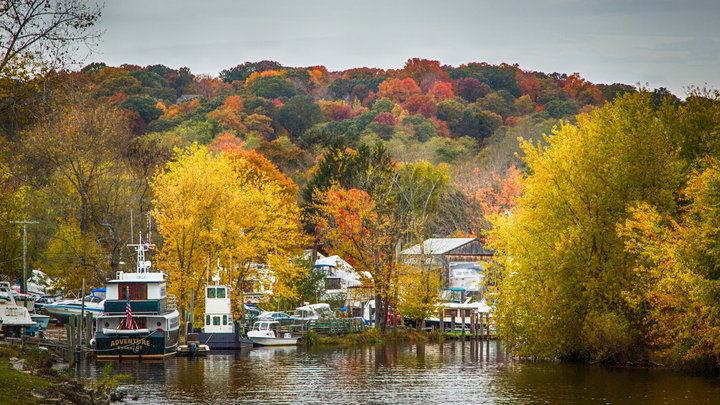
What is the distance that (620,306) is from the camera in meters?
43.5

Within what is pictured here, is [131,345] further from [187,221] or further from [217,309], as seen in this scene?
[187,221]

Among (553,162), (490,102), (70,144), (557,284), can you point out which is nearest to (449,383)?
(557,284)

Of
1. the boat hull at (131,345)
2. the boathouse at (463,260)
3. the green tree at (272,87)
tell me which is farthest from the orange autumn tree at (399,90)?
the boat hull at (131,345)

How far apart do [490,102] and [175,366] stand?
138652mm

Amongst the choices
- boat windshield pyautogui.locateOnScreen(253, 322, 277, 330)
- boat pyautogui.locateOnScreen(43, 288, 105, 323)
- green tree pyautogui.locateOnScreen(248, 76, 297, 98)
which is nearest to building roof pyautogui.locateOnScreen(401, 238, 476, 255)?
boat windshield pyautogui.locateOnScreen(253, 322, 277, 330)

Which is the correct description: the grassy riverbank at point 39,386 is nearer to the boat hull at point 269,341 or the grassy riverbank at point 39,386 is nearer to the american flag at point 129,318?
the american flag at point 129,318

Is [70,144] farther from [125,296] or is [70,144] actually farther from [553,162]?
[553,162]

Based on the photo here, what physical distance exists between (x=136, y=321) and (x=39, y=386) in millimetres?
25448

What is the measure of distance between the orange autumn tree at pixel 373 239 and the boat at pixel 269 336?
789cm

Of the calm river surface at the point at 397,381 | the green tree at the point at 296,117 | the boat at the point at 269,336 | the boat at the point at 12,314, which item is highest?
the green tree at the point at 296,117

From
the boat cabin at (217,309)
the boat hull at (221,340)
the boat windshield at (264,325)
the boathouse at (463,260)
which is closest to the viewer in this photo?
the boat hull at (221,340)

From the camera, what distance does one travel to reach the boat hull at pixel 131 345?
2015 inches

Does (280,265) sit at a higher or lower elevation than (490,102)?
lower

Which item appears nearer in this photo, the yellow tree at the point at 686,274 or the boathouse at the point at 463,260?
the yellow tree at the point at 686,274
